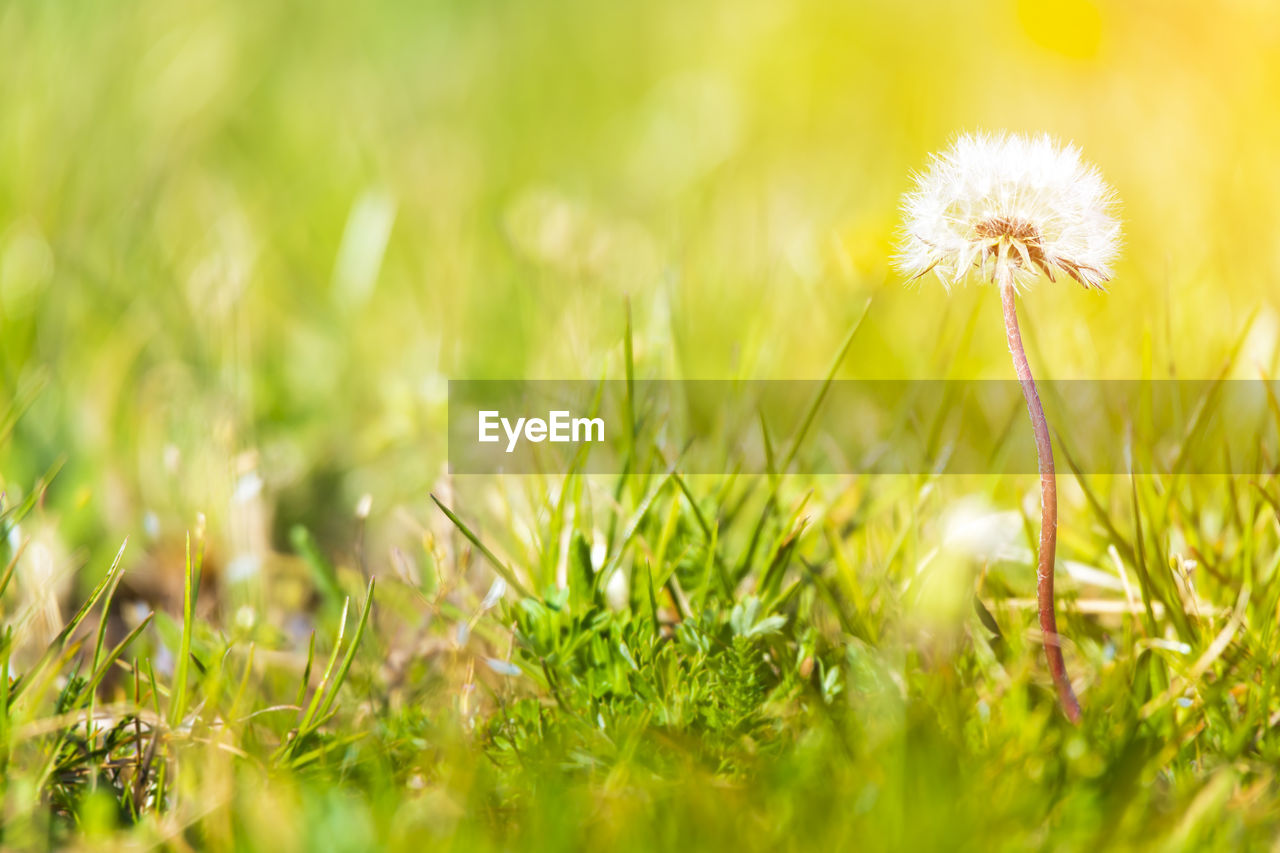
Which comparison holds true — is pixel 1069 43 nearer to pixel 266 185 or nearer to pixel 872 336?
pixel 872 336

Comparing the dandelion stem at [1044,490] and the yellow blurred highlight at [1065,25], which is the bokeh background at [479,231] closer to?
the yellow blurred highlight at [1065,25]

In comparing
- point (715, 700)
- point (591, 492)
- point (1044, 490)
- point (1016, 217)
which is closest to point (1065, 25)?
point (591, 492)

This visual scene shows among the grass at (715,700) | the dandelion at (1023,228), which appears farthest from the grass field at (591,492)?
the dandelion at (1023,228)

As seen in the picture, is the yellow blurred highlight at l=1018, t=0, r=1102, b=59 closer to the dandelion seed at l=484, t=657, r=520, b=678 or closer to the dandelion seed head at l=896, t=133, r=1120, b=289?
the dandelion seed head at l=896, t=133, r=1120, b=289

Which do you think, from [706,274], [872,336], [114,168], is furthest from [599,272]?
[114,168]

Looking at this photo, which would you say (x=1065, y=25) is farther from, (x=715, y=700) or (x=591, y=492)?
(x=715, y=700)

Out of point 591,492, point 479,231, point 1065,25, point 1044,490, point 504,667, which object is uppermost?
point 1065,25
